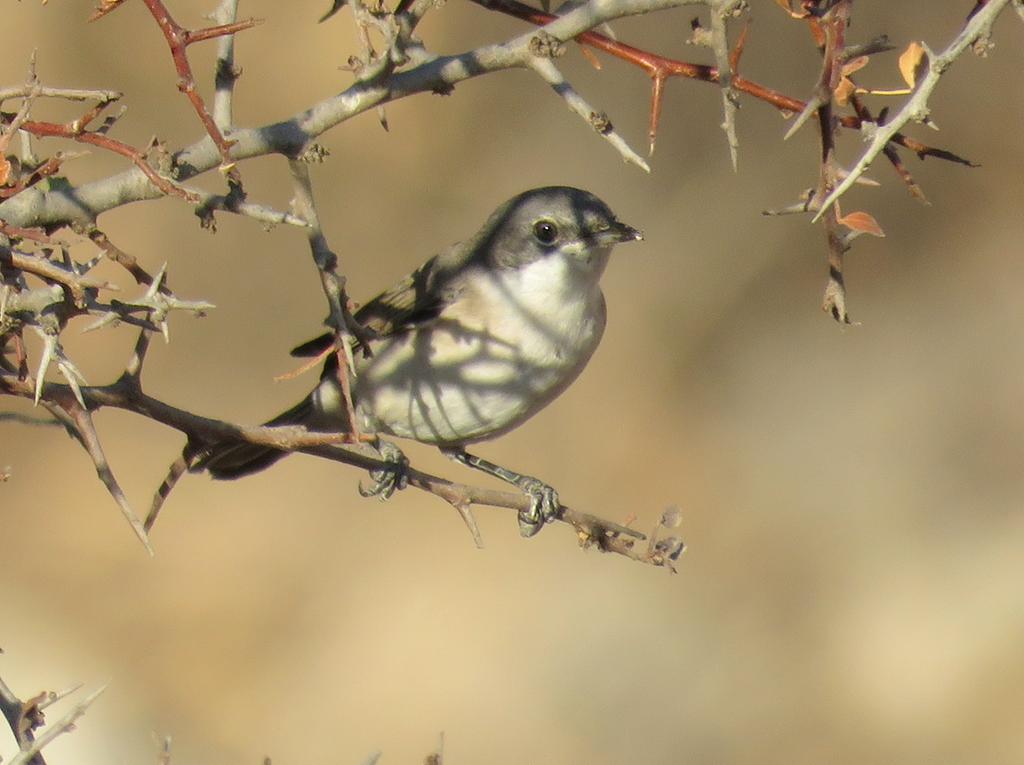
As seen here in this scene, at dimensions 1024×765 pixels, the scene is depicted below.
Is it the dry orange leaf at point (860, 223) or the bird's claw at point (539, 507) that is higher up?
the bird's claw at point (539, 507)

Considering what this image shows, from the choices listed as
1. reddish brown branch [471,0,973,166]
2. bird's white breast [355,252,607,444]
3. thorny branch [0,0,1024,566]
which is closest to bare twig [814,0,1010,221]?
thorny branch [0,0,1024,566]

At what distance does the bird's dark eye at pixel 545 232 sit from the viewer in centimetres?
481

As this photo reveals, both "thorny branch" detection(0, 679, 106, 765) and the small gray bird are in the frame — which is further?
the small gray bird

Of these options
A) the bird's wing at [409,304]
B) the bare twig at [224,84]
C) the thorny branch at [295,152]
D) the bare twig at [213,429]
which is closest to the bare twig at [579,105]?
the thorny branch at [295,152]

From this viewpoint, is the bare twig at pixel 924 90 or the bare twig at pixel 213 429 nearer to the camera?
the bare twig at pixel 924 90

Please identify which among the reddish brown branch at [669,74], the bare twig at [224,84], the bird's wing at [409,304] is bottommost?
the bare twig at [224,84]

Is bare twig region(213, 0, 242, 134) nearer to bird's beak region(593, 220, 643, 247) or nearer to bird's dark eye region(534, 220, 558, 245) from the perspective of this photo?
→ bird's beak region(593, 220, 643, 247)

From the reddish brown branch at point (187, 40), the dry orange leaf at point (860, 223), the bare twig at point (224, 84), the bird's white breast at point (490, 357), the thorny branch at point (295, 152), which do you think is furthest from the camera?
the bird's white breast at point (490, 357)

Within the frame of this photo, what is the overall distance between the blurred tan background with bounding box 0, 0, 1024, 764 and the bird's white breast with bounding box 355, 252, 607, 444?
7.59 ft

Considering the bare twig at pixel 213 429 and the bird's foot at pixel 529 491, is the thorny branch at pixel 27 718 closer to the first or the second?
the bare twig at pixel 213 429

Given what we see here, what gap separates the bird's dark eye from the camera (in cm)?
481

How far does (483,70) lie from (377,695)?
18.8 ft

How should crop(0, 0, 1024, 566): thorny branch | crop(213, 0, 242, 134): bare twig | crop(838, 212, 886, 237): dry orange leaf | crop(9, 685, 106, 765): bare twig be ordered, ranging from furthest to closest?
crop(213, 0, 242, 134): bare twig, crop(838, 212, 886, 237): dry orange leaf, crop(0, 0, 1024, 566): thorny branch, crop(9, 685, 106, 765): bare twig

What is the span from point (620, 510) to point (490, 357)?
10.2ft
